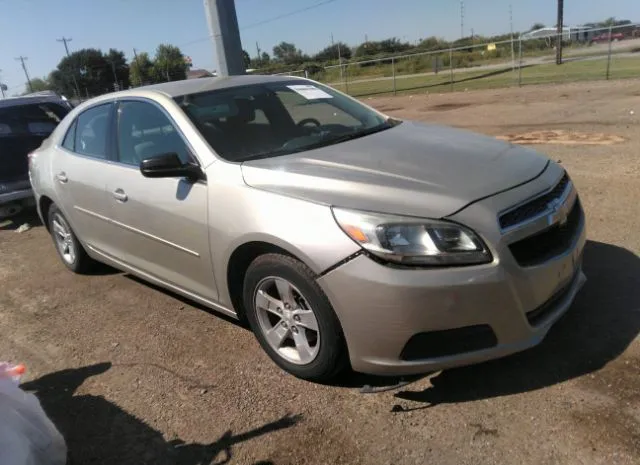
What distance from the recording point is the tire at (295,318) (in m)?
2.76

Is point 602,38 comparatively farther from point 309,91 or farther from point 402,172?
point 402,172

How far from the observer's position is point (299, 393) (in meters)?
3.02

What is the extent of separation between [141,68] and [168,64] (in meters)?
5.25

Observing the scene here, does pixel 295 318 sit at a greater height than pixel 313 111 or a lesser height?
lesser

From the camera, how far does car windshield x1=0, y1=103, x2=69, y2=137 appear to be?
25.0ft

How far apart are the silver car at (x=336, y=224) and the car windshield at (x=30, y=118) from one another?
421 centimetres

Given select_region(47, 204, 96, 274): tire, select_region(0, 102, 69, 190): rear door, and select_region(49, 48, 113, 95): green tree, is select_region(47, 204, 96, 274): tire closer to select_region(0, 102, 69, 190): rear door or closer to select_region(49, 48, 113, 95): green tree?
select_region(0, 102, 69, 190): rear door

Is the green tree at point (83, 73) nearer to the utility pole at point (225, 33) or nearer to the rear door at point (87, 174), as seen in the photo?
the utility pole at point (225, 33)

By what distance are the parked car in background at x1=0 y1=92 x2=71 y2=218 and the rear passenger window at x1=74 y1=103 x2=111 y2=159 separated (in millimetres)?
3010

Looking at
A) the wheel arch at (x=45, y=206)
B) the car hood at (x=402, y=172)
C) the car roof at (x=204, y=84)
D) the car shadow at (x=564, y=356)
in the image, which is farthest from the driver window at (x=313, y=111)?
the wheel arch at (x=45, y=206)

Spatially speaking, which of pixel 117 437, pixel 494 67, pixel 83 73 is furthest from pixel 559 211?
pixel 83 73

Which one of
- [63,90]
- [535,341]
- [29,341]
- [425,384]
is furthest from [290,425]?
[63,90]

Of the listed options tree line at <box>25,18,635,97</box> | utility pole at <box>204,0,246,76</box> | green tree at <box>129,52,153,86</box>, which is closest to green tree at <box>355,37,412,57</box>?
tree line at <box>25,18,635,97</box>

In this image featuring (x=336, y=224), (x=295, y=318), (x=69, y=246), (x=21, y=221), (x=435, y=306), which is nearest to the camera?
(x=435, y=306)
